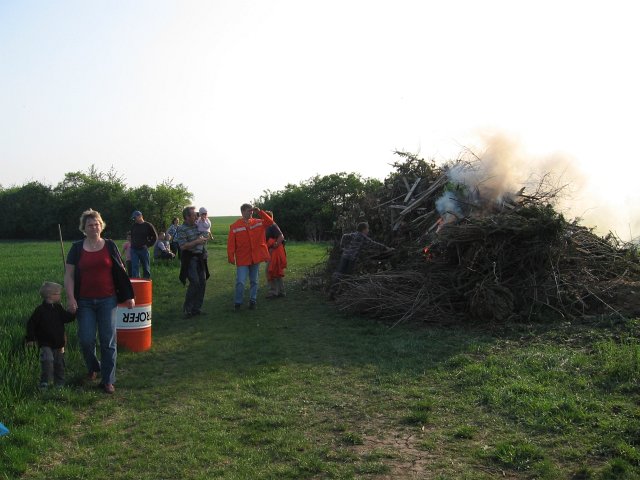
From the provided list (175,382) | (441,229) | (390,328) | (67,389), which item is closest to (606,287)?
(441,229)

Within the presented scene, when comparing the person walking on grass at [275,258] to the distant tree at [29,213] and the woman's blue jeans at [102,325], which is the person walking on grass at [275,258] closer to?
the woman's blue jeans at [102,325]

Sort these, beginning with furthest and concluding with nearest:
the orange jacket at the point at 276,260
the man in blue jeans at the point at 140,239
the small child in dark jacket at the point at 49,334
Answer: the man in blue jeans at the point at 140,239 → the orange jacket at the point at 276,260 → the small child in dark jacket at the point at 49,334

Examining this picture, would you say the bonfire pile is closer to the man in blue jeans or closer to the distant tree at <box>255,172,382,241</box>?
the man in blue jeans

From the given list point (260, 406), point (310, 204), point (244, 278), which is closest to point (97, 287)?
point (260, 406)

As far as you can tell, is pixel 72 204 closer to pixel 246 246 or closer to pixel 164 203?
pixel 164 203

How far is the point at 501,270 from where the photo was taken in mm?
9641

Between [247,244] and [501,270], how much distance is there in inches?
178

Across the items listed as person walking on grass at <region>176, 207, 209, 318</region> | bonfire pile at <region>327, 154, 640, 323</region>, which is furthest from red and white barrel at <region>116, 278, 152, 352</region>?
bonfire pile at <region>327, 154, 640, 323</region>

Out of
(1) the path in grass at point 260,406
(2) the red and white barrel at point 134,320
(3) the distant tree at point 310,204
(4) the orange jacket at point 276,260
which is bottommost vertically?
(1) the path in grass at point 260,406

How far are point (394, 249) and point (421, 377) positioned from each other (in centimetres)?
540

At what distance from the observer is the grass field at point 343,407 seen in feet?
14.5

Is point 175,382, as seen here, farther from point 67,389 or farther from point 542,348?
point 542,348

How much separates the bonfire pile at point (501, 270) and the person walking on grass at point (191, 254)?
2.58m

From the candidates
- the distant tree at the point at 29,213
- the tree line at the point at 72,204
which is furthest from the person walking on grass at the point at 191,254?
the distant tree at the point at 29,213
